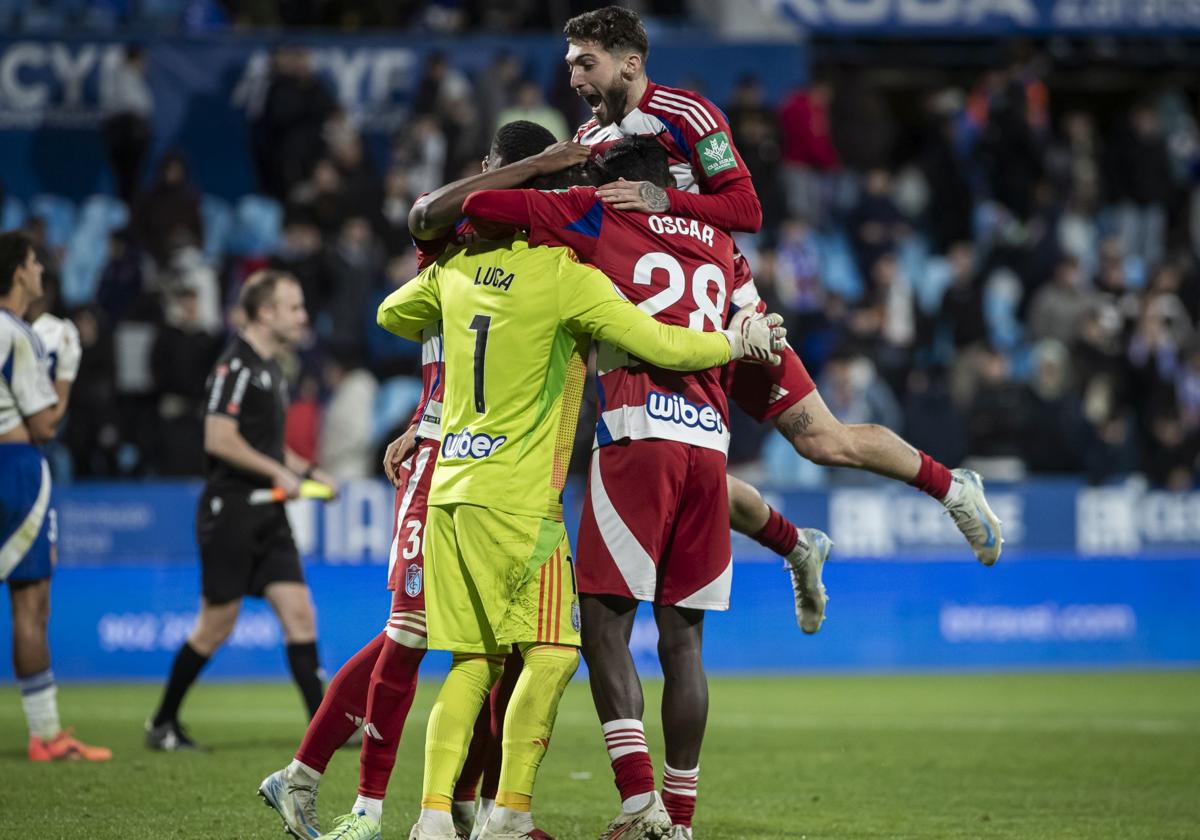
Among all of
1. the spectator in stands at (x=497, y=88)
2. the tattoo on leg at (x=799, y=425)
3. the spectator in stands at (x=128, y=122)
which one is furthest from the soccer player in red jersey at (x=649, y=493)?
the spectator in stands at (x=128, y=122)

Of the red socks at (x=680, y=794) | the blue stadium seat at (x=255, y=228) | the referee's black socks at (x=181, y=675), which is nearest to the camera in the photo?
the red socks at (x=680, y=794)

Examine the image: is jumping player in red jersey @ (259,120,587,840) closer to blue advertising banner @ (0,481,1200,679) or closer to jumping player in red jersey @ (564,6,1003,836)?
jumping player in red jersey @ (564,6,1003,836)

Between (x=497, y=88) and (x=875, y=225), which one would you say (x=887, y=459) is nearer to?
(x=497, y=88)

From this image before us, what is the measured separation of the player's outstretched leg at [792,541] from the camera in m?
7.13

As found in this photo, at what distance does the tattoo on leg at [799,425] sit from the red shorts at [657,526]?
0.73m

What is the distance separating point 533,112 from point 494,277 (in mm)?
11601

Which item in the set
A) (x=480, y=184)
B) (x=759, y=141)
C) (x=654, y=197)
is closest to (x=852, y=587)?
(x=759, y=141)

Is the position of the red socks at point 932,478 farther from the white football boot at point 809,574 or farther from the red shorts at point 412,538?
the red shorts at point 412,538

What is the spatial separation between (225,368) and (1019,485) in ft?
28.1

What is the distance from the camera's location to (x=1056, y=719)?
446 inches

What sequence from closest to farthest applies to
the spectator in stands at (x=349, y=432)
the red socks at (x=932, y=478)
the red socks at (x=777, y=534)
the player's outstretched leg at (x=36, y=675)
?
the red socks at (x=932, y=478) → the red socks at (x=777, y=534) → the player's outstretched leg at (x=36, y=675) → the spectator in stands at (x=349, y=432)

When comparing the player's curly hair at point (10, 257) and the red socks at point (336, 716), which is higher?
the player's curly hair at point (10, 257)

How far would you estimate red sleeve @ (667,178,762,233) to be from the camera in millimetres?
6355

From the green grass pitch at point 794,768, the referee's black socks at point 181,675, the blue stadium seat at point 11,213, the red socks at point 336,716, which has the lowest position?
the green grass pitch at point 794,768
